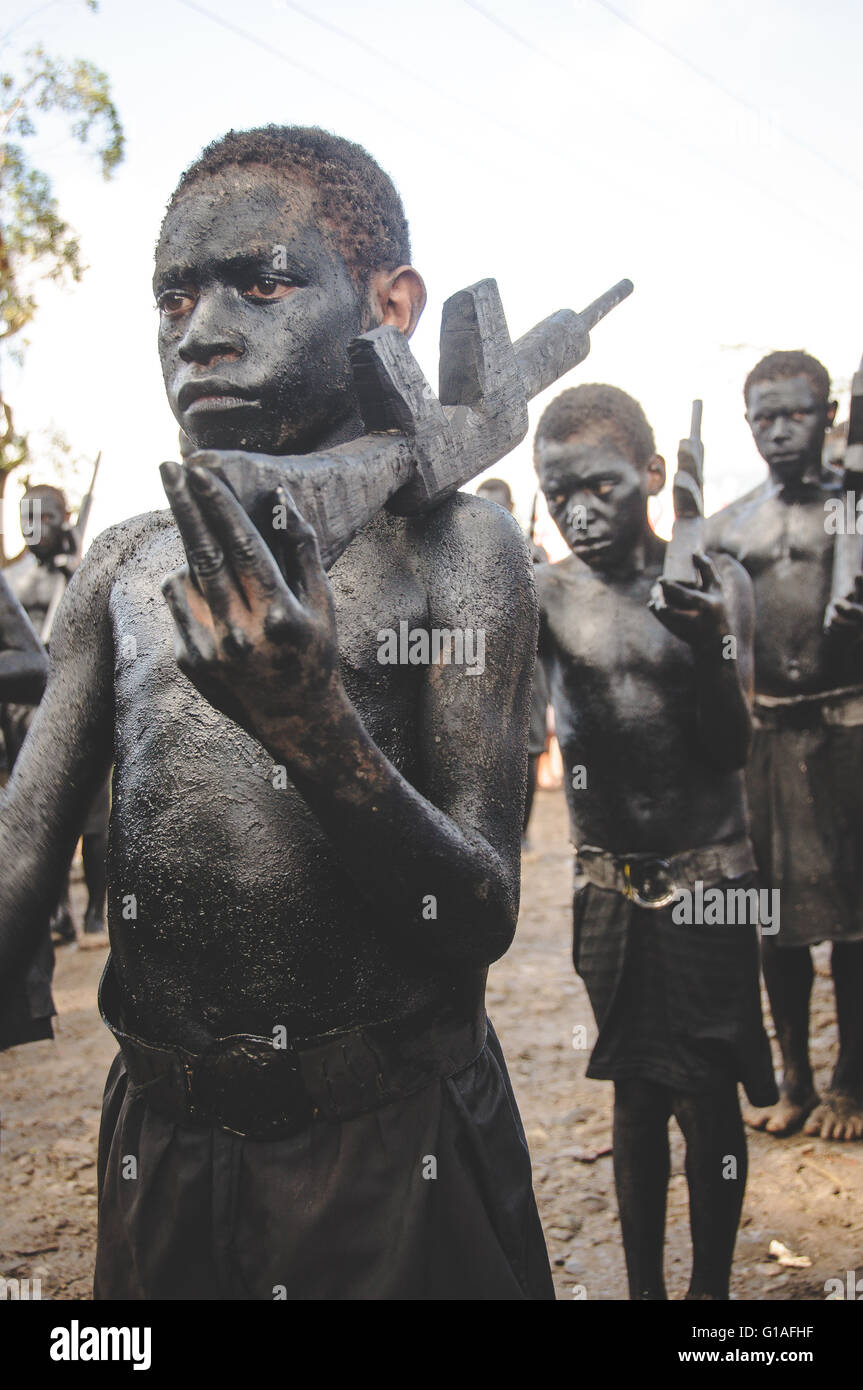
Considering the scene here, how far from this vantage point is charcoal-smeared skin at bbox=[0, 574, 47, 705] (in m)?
3.69

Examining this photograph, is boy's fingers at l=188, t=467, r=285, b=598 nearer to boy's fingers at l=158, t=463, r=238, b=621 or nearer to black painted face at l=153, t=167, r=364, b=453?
boy's fingers at l=158, t=463, r=238, b=621

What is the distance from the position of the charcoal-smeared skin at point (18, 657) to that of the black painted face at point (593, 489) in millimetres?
1708

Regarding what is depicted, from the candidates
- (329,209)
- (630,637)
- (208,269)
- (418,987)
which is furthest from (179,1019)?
(630,637)

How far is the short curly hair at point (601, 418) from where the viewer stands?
329cm

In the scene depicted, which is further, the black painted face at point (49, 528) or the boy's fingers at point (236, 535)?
the black painted face at point (49, 528)

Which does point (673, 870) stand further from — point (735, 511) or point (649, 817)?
point (735, 511)

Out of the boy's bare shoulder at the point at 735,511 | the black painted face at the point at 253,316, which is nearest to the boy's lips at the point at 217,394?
the black painted face at the point at 253,316

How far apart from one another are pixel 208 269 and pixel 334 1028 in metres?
1.00

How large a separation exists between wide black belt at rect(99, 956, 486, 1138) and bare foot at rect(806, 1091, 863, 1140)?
11.1 ft

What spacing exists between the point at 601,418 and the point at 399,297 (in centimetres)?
169

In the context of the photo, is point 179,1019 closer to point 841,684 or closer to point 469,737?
point 469,737

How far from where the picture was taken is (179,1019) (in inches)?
59.4

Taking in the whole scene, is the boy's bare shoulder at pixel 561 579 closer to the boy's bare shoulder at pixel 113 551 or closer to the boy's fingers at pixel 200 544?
the boy's bare shoulder at pixel 113 551

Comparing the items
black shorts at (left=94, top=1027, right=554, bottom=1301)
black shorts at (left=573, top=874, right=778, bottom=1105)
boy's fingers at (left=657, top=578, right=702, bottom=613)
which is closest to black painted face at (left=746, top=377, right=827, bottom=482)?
boy's fingers at (left=657, top=578, right=702, bottom=613)
